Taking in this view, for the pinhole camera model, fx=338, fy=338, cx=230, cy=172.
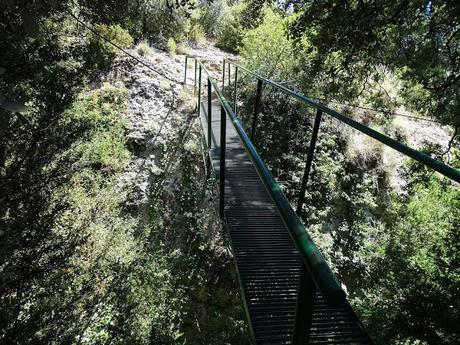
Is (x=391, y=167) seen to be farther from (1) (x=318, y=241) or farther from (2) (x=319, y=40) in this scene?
(2) (x=319, y=40)

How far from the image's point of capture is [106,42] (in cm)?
988

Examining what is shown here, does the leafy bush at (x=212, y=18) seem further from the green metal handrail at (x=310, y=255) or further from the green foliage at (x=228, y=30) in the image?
the green metal handrail at (x=310, y=255)

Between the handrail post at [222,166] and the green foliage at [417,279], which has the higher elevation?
the handrail post at [222,166]

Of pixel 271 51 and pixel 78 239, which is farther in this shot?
pixel 271 51

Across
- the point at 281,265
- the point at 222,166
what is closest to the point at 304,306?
the point at 281,265

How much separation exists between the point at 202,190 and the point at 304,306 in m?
7.00

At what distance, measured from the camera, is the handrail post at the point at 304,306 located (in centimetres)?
86

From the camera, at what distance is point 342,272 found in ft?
25.2

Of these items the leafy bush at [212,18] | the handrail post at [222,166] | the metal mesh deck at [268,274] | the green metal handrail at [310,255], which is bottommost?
the metal mesh deck at [268,274]

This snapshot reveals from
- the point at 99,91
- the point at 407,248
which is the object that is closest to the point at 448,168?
the point at 407,248

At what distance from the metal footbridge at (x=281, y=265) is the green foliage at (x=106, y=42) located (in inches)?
277

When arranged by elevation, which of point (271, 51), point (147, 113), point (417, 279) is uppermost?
point (271, 51)

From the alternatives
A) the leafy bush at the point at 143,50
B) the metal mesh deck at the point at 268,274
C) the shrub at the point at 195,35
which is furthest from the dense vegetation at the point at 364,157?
the shrub at the point at 195,35

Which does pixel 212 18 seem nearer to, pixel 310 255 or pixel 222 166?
pixel 222 166
